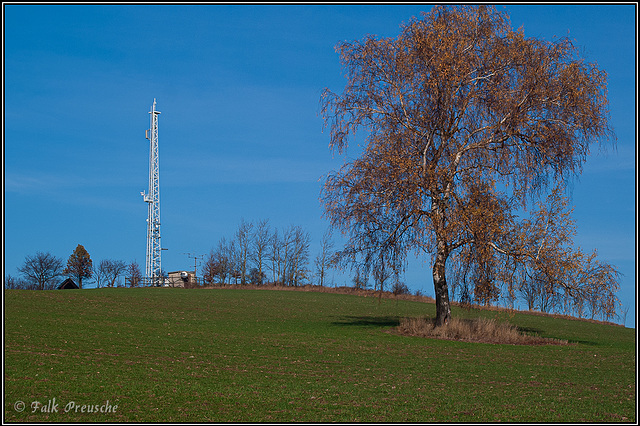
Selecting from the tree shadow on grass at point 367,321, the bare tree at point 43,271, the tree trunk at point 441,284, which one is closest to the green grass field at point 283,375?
the tree shadow on grass at point 367,321

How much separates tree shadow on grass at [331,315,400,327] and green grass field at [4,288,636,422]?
2.32 meters

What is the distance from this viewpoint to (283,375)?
14656 mm

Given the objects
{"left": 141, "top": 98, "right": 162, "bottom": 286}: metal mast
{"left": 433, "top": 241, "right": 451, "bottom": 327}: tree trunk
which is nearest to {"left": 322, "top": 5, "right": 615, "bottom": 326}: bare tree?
{"left": 433, "top": 241, "right": 451, "bottom": 327}: tree trunk

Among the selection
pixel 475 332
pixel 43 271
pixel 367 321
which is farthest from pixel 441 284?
pixel 43 271

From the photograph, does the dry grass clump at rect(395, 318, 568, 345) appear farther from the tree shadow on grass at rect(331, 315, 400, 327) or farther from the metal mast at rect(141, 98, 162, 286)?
the metal mast at rect(141, 98, 162, 286)

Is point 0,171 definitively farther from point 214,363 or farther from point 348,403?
point 348,403

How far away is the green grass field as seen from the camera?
1055 centimetres

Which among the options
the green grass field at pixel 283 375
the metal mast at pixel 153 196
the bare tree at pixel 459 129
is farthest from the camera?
the metal mast at pixel 153 196

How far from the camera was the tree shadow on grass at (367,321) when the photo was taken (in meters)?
31.5

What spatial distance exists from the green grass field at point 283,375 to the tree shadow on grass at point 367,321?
232 cm

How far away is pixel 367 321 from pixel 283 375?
19.6 meters

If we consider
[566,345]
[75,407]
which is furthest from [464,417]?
[566,345]

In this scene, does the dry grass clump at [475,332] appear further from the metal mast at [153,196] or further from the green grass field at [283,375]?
the metal mast at [153,196]

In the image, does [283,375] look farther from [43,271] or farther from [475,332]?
[43,271]
